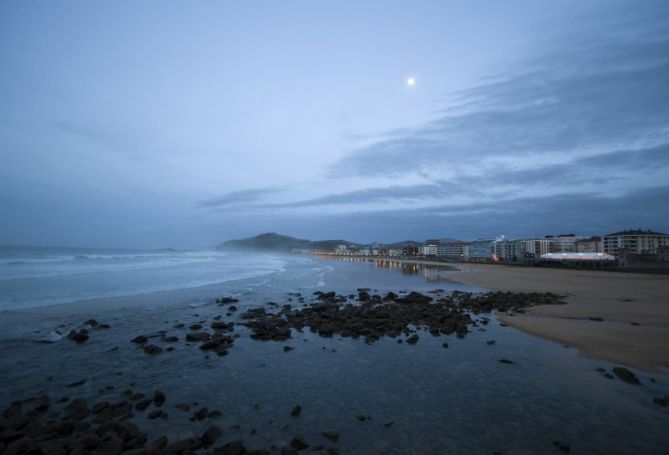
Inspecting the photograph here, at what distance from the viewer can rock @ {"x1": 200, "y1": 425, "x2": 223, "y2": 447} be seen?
5.73 metres

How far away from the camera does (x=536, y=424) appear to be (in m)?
6.42

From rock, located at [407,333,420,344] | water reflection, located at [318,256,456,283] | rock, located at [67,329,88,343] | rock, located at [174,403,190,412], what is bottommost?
water reflection, located at [318,256,456,283]

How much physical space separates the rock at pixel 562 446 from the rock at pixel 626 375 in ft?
13.9

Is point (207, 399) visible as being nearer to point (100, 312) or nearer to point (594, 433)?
point (594, 433)

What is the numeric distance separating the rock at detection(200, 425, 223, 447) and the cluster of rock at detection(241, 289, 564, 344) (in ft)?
21.3

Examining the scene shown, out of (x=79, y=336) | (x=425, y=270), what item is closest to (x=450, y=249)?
(x=425, y=270)

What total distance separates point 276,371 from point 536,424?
20.4 ft

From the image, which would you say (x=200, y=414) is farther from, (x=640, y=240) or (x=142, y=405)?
(x=640, y=240)

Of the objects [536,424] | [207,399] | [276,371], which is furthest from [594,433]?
[207,399]

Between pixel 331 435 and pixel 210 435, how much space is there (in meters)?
2.15

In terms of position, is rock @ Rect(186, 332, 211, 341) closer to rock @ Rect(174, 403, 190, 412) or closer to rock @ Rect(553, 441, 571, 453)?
rock @ Rect(174, 403, 190, 412)

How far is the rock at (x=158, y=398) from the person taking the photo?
7152 millimetres

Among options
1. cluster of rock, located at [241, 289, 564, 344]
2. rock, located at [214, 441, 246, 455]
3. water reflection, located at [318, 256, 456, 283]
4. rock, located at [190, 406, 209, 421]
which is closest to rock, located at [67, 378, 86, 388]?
rock, located at [190, 406, 209, 421]

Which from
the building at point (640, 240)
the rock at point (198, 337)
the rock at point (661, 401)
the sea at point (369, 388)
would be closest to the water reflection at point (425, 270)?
the sea at point (369, 388)
